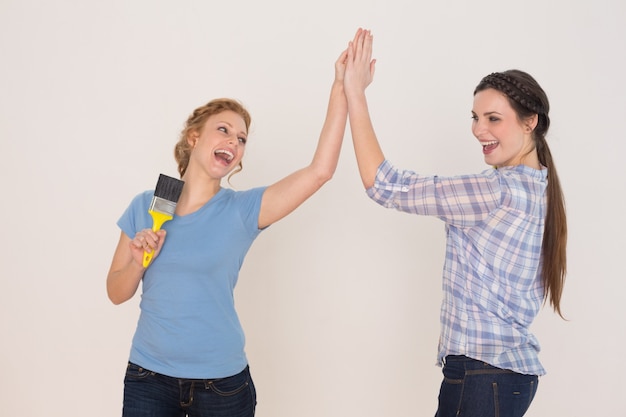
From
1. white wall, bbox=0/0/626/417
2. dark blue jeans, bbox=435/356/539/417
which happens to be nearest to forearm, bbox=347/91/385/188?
dark blue jeans, bbox=435/356/539/417

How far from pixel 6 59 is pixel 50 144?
0.47 meters

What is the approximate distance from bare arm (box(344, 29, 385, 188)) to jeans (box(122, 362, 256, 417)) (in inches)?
29.2

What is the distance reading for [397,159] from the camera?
2934mm

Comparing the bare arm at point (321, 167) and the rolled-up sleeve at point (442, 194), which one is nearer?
the rolled-up sleeve at point (442, 194)

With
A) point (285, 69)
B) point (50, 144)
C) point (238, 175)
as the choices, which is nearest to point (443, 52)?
point (285, 69)

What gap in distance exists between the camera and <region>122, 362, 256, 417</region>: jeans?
6.14ft

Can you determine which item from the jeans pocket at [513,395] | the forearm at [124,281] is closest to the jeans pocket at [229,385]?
the forearm at [124,281]

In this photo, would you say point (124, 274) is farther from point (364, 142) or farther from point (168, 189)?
point (364, 142)

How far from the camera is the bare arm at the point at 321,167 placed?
188cm

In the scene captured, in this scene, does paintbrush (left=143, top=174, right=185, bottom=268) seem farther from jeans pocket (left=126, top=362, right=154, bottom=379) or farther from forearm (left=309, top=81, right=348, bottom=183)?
forearm (left=309, top=81, right=348, bottom=183)

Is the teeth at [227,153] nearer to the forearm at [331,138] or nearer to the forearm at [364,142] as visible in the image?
the forearm at [331,138]

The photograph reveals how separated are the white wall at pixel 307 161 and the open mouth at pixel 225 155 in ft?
2.85

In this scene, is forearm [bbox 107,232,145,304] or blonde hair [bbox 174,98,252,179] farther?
blonde hair [bbox 174,98,252,179]

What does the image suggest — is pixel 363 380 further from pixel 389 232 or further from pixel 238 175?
pixel 238 175
